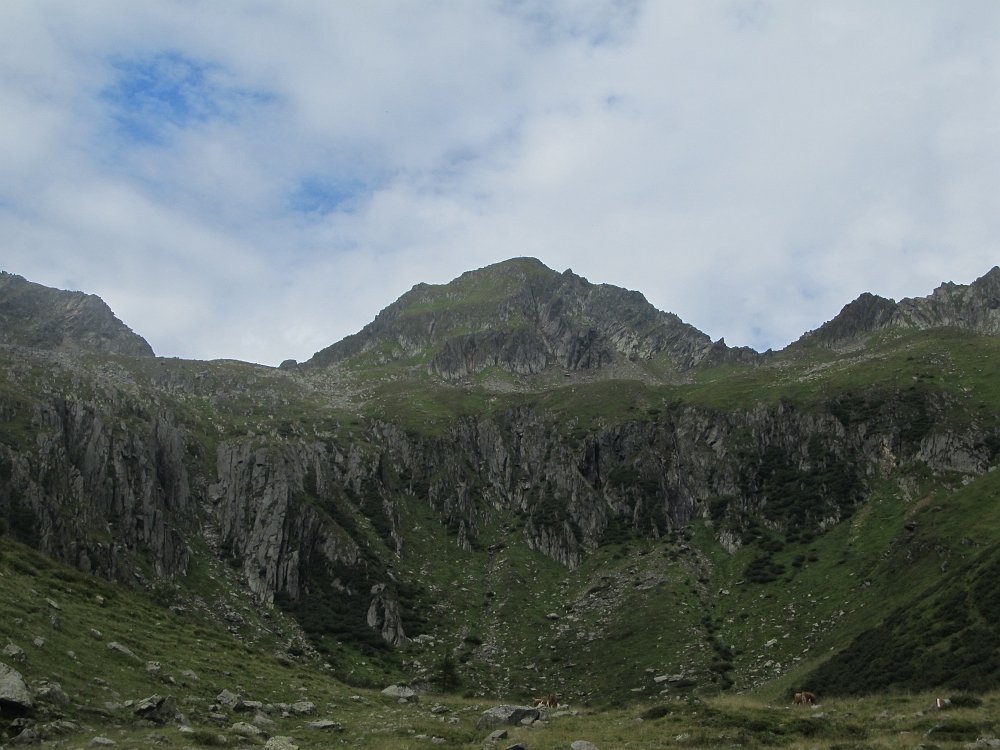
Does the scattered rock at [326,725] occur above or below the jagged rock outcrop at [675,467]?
below

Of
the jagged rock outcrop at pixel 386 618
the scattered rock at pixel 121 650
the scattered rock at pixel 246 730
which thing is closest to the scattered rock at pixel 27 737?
the scattered rock at pixel 246 730

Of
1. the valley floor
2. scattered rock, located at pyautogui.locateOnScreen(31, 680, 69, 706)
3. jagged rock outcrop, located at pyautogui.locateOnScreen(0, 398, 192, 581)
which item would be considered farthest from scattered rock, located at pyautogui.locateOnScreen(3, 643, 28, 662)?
jagged rock outcrop, located at pyautogui.locateOnScreen(0, 398, 192, 581)

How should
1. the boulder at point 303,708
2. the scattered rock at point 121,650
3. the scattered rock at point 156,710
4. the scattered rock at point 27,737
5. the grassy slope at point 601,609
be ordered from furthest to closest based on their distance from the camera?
the grassy slope at point 601,609 < the scattered rock at point 121,650 < the boulder at point 303,708 < the scattered rock at point 156,710 < the scattered rock at point 27,737

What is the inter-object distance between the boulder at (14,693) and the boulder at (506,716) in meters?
16.4

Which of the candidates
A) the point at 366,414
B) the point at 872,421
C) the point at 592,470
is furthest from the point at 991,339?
the point at 366,414

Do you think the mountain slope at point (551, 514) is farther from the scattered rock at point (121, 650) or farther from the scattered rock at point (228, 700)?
the scattered rock at point (228, 700)

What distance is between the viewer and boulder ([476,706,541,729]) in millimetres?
29781

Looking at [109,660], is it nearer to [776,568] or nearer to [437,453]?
[776,568]

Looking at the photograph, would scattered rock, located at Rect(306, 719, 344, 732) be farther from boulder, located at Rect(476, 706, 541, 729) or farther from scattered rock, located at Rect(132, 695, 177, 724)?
boulder, located at Rect(476, 706, 541, 729)

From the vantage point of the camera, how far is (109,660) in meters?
29.8

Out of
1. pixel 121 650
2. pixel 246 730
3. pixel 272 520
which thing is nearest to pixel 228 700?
pixel 246 730

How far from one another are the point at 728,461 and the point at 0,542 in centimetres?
13622

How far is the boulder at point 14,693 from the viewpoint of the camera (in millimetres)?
20625

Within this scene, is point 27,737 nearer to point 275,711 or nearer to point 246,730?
point 246,730
